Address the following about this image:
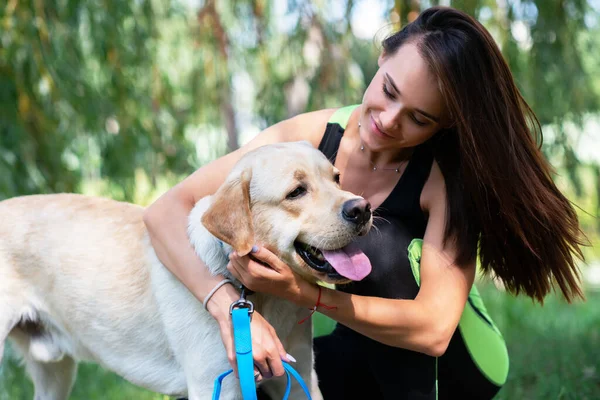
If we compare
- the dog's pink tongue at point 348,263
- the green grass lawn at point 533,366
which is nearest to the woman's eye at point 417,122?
the dog's pink tongue at point 348,263

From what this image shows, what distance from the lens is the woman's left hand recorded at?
2180mm

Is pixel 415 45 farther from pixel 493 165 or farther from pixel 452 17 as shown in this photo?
pixel 493 165

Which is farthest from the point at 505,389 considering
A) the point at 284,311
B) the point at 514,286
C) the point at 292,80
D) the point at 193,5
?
the point at 193,5

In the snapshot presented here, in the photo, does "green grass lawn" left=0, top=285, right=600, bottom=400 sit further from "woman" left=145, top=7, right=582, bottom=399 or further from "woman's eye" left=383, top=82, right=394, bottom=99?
"woman's eye" left=383, top=82, right=394, bottom=99

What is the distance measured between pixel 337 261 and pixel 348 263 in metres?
0.04

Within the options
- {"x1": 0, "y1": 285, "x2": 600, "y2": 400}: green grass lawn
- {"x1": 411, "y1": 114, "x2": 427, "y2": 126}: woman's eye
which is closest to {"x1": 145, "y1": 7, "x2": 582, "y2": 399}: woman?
{"x1": 411, "y1": 114, "x2": 427, "y2": 126}: woman's eye

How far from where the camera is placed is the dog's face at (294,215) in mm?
2193

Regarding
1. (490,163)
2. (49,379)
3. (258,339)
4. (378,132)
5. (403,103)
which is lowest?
(49,379)

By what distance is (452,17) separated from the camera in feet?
8.42

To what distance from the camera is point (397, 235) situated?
2.73 meters

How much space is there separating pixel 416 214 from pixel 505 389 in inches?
53.0

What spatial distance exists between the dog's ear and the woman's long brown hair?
32.5 inches

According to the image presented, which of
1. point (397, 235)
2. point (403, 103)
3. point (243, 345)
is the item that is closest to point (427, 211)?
point (397, 235)

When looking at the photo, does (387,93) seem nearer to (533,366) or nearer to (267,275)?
(267,275)
